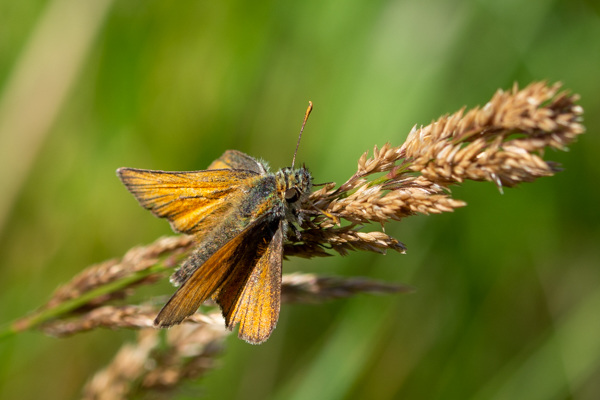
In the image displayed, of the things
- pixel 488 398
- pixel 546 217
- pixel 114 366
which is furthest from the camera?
pixel 546 217

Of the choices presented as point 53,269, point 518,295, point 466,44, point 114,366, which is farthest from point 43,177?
point 518,295

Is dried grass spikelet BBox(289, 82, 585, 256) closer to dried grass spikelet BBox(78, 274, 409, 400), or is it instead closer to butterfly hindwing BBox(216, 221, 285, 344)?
butterfly hindwing BBox(216, 221, 285, 344)

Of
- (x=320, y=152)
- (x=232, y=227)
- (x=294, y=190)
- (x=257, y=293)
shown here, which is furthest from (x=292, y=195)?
(x=320, y=152)

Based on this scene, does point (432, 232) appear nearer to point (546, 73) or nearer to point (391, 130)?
point (391, 130)

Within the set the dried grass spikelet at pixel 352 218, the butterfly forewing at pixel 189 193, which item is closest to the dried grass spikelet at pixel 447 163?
the dried grass spikelet at pixel 352 218

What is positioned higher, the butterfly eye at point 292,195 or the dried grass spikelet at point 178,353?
the butterfly eye at point 292,195

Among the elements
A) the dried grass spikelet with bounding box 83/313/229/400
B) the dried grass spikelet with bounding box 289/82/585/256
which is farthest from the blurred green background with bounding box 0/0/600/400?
the dried grass spikelet with bounding box 289/82/585/256

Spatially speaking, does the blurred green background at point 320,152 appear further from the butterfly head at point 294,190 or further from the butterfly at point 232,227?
the butterfly head at point 294,190

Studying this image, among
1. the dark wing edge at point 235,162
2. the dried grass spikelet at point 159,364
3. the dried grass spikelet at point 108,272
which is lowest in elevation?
the dried grass spikelet at point 159,364

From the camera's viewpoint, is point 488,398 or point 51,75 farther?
point 51,75
